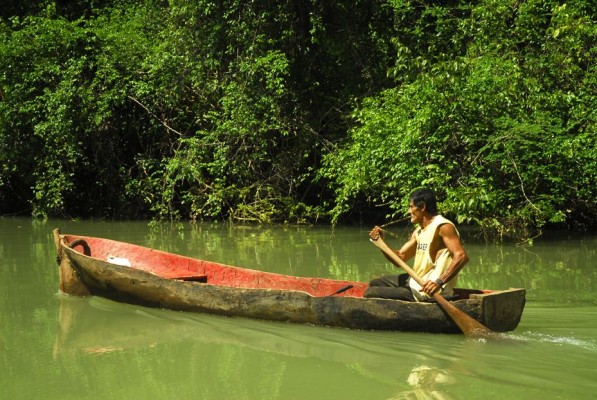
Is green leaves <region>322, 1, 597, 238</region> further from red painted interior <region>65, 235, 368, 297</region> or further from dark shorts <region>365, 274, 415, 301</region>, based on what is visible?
dark shorts <region>365, 274, 415, 301</region>

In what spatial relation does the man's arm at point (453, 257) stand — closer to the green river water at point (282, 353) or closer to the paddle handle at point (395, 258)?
the paddle handle at point (395, 258)

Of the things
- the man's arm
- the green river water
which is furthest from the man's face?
the green river water

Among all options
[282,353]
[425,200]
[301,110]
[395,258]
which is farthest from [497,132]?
[282,353]

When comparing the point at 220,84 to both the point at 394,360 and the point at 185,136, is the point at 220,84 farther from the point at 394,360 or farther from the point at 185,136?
the point at 394,360

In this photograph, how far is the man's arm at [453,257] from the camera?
6.42 m

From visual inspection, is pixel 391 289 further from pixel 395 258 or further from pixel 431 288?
pixel 431 288

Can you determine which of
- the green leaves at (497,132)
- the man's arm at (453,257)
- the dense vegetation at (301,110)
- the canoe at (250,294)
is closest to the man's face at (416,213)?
the man's arm at (453,257)

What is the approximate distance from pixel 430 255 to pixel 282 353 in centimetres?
145

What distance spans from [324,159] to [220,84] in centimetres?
250

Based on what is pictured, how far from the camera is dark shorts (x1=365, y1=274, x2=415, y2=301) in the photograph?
22.1ft

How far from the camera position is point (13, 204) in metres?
18.8

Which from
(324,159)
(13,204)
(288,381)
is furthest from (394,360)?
(13,204)

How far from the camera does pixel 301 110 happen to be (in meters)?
15.1

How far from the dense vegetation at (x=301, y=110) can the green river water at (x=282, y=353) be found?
2.40 meters
